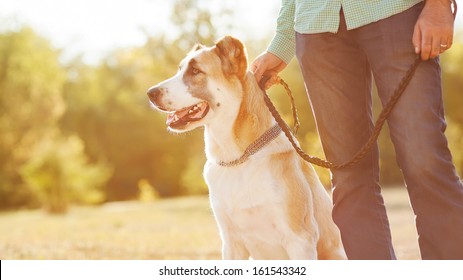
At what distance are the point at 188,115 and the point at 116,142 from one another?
30.8m

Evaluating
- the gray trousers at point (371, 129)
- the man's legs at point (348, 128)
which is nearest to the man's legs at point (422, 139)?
the gray trousers at point (371, 129)

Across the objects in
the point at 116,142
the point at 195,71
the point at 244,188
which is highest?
the point at 195,71

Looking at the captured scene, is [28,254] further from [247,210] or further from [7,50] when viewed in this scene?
[7,50]

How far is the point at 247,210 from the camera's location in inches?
128

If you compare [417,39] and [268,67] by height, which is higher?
[417,39]

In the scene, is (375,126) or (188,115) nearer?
(375,126)

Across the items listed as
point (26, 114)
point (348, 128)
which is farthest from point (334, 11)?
point (26, 114)

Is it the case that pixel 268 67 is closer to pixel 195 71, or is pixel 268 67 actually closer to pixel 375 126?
pixel 195 71

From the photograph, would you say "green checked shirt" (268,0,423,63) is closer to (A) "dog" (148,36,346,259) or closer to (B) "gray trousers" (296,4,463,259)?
(B) "gray trousers" (296,4,463,259)

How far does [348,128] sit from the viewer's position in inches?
123

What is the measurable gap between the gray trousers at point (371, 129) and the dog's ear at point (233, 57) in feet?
1.19

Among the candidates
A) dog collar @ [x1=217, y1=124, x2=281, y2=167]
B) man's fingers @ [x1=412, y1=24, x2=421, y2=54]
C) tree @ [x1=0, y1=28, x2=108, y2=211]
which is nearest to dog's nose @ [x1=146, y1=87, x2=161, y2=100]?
dog collar @ [x1=217, y1=124, x2=281, y2=167]

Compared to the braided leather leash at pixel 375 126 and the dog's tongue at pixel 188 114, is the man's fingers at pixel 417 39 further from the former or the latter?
the dog's tongue at pixel 188 114

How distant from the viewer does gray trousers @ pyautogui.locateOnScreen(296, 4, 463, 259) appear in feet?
8.93
